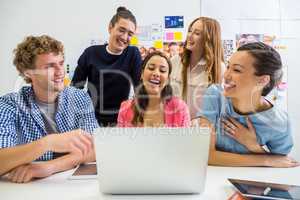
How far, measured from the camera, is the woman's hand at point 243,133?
131 centimetres

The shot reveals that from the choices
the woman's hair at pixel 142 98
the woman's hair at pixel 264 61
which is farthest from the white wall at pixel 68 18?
the woman's hair at pixel 264 61

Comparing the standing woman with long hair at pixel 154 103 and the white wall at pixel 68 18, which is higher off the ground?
the white wall at pixel 68 18

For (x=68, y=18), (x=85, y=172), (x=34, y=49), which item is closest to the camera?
(x=85, y=172)

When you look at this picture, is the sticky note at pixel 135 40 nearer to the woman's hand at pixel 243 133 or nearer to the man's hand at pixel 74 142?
the woman's hand at pixel 243 133

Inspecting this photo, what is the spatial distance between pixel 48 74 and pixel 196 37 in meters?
0.95

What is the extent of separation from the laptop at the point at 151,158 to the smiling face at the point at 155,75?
997mm

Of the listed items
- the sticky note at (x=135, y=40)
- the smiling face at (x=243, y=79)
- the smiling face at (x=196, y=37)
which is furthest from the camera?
the sticky note at (x=135, y=40)

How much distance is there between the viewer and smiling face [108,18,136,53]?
1.94m

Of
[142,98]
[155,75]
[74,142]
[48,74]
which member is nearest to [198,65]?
[155,75]

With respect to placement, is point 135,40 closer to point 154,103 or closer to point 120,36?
point 120,36

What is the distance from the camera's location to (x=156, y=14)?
95.6 inches

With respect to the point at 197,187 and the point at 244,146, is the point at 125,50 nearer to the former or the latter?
the point at 244,146

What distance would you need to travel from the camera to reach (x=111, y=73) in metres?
1.89

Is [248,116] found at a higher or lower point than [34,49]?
lower
